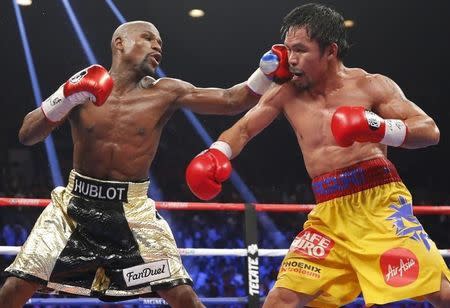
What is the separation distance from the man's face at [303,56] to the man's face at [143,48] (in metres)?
0.57

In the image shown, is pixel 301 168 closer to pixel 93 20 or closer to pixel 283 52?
pixel 93 20

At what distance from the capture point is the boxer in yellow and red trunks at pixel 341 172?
5.55 feet

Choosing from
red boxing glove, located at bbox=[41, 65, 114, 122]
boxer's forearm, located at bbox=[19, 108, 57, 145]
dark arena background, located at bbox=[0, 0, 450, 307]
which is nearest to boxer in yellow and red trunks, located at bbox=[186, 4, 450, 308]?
red boxing glove, located at bbox=[41, 65, 114, 122]

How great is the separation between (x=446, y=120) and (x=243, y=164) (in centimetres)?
263

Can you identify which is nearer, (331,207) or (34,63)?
(331,207)

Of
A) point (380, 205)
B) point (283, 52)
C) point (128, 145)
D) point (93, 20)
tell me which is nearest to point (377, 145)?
point (380, 205)

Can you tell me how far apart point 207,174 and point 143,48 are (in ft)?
2.51

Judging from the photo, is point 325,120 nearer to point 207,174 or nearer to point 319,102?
point 319,102

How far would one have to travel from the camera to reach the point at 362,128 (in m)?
1.61

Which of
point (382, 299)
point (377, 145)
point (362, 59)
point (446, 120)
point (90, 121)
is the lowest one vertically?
point (382, 299)

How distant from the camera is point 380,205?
5.87 feet

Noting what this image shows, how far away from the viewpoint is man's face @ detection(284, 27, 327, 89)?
6.23 feet

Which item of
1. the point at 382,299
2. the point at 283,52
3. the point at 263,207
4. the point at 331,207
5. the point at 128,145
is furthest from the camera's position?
the point at 263,207

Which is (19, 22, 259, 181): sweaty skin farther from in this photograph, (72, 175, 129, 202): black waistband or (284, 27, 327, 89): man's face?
(284, 27, 327, 89): man's face
